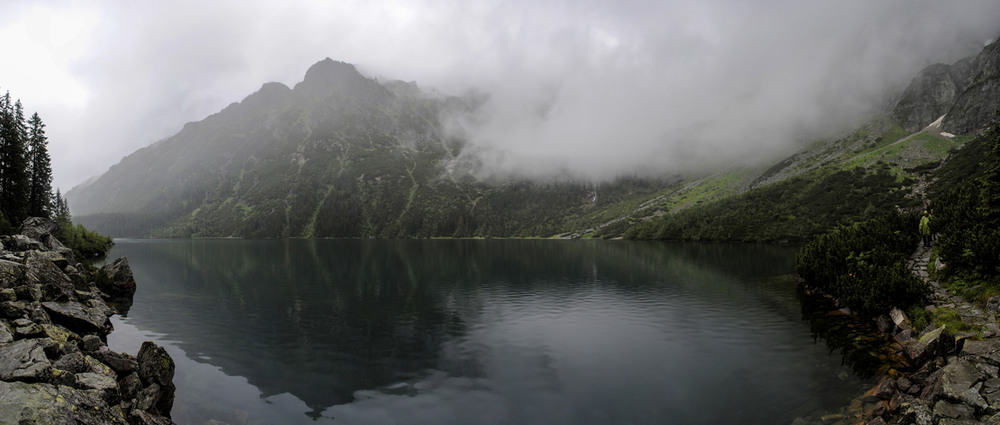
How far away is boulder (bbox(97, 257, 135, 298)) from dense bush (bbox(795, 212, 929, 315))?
3019 inches

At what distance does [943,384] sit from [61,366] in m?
33.9

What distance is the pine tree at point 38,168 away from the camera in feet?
280

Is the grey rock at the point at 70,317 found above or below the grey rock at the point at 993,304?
below

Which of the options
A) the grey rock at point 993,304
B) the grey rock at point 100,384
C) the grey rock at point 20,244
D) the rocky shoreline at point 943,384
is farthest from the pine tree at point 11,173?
the grey rock at point 993,304

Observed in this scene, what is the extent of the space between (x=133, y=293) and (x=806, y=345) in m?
71.4

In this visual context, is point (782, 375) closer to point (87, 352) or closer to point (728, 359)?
point (728, 359)

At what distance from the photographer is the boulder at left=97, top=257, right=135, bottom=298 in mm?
51062

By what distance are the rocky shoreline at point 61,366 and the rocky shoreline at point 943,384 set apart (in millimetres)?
26877

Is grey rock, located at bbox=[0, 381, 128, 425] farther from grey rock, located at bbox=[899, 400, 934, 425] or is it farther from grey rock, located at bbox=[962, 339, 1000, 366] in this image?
grey rock, located at bbox=[962, 339, 1000, 366]

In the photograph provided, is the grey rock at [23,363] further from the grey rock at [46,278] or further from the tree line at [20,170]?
the tree line at [20,170]

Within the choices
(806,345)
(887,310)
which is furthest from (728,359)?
(887,310)

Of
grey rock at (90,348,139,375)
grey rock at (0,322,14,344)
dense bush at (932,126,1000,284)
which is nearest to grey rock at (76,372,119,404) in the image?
grey rock at (0,322,14,344)

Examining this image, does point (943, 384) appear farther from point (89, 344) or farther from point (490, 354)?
point (89, 344)

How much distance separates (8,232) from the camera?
198 ft
